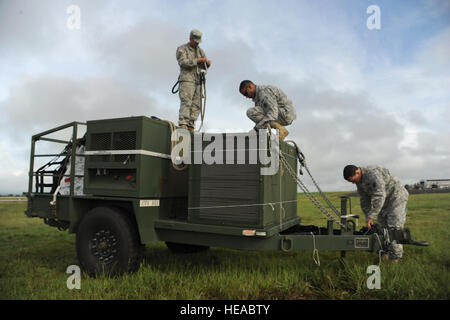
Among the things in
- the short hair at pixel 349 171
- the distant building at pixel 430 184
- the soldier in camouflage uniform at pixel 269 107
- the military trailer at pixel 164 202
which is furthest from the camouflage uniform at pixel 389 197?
the distant building at pixel 430 184

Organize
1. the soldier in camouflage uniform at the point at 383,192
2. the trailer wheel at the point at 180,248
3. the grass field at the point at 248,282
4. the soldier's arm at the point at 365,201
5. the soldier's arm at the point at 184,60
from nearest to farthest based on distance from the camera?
the grass field at the point at 248,282 → the soldier in camouflage uniform at the point at 383,192 → the soldier's arm at the point at 365,201 → the soldier's arm at the point at 184,60 → the trailer wheel at the point at 180,248

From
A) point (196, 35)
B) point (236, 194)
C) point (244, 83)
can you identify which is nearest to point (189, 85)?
point (196, 35)

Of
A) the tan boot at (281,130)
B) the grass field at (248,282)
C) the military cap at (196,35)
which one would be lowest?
the grass field at (248,282)

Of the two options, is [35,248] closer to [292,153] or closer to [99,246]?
[99,246]

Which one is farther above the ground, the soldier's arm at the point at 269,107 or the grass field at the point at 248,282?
the soldier's arm at the point at 269,107

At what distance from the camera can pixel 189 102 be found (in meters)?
6.02

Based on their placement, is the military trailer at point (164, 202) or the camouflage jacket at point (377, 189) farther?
the camouflage jacket at point (377, 189)

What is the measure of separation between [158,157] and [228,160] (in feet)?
3.95

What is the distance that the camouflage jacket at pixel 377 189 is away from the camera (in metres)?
4.73

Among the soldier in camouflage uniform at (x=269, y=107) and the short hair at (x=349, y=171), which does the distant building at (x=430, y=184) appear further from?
the soldier in camouflage uniform at (x=269, y=107)

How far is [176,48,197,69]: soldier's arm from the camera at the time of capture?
19.3 feet

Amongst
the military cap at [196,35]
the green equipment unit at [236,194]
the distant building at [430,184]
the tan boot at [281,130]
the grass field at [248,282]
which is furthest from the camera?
the distant building at [430,184]

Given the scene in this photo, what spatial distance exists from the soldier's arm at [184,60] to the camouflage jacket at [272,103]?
154cm

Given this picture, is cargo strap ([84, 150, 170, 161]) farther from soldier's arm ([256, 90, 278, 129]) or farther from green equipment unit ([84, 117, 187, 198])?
soldier's arm ([256, 90, 278, 129])
